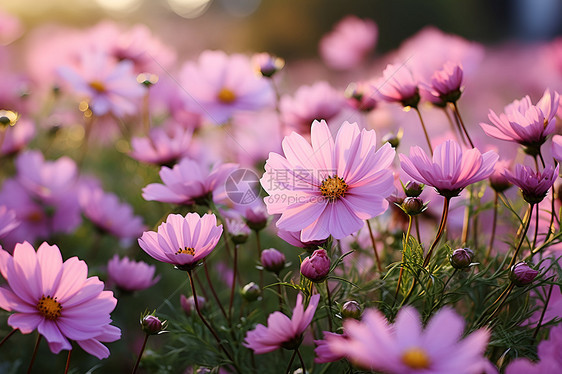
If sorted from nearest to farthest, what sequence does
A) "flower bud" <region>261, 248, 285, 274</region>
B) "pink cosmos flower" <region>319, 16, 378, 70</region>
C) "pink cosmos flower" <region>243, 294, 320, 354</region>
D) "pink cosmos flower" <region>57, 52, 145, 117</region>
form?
1. "pink cosmos flower" <region>243, 294, 320, 354</region>
2. "flower bud" <region>261, 248, 285, 274</region>
3. "pink cosmos flower" <region>57, 52, 145, 117</region>
4. "pink cosmos flower" <region>319, 16, 378, 70</region>

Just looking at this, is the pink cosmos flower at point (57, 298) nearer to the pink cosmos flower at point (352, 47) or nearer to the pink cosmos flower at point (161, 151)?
the pink cosmos flower at point (161, 151)

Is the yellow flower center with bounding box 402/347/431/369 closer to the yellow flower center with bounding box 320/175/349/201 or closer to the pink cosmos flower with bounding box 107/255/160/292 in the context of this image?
the yellow flower center with bounding box 320/175/349/201

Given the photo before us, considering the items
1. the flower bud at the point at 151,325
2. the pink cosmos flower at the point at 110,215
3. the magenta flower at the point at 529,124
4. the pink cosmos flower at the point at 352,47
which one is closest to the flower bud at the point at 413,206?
the magenta flower at the point at 529,124

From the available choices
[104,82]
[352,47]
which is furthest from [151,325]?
[352,47]

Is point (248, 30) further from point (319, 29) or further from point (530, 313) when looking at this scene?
point (530, 313)

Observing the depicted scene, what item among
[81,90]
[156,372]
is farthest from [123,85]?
[156,372]

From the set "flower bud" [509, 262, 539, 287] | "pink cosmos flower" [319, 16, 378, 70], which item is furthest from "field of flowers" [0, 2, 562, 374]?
"pink cosmos flower" [319, 16, 378, 70]
